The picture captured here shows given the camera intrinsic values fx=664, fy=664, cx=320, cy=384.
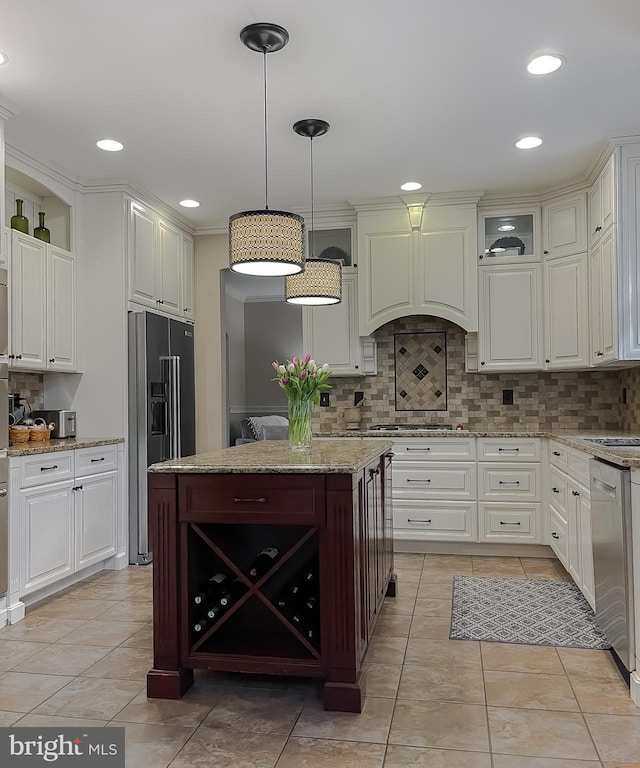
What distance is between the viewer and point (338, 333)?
5375 mm

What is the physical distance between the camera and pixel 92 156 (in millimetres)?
4195

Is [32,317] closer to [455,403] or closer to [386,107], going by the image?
[386,107]

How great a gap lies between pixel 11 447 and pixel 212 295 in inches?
99.3

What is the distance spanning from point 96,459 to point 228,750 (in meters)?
2.53

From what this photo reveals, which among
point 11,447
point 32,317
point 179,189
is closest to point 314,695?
point 11,447

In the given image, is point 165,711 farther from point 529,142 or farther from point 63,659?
point 529,142

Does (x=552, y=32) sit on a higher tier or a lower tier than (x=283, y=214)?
higher

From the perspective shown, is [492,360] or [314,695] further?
[492,360]

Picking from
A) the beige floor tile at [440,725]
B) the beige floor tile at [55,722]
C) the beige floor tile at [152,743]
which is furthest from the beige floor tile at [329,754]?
the beige floor tile at [55,722]

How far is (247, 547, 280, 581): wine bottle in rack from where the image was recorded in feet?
8.28

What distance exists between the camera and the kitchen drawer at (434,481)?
15.8 ft

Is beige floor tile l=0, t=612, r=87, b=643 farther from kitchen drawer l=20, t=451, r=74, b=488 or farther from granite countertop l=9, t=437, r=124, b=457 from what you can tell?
granite countertop l=9, t=437, r=124, b=457

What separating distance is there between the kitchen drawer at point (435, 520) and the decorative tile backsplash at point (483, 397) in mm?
793

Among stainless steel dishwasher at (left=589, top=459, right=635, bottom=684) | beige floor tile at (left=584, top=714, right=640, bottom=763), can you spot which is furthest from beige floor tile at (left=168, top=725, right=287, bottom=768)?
stainless steel dishwasher at (left=589, top=459, right=635, bottom=684)
